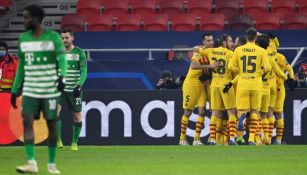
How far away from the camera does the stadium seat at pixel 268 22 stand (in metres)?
28.6

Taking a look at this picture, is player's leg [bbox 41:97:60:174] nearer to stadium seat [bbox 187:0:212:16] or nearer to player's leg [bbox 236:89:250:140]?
player's leg [bbox 236:89:250:140]

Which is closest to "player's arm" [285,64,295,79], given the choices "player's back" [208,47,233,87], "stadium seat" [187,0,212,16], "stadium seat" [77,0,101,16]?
"player's back" [208,47,233,87]

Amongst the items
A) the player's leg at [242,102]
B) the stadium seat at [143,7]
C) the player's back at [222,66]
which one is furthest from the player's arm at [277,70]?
the stadium seat at [143,7]

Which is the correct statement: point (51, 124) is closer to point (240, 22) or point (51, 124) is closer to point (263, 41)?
point (263, 41)

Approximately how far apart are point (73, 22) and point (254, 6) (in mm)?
5620

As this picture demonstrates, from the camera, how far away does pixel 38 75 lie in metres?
13.0

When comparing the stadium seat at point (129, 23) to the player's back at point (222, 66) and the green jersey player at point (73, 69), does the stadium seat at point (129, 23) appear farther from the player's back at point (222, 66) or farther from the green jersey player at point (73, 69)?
the green jersey player at point (73, 69)

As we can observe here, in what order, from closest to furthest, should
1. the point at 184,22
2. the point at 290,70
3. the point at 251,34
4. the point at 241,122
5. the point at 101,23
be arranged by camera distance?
the point at 251,34, the point at 241,122, the point at 290,70, the point at 184,22, the point at 101,23

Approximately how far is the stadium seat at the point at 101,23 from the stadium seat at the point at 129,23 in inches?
9.5

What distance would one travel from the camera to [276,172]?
44.1 ft

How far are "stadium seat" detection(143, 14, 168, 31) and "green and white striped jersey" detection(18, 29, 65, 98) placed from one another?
15.4 metres

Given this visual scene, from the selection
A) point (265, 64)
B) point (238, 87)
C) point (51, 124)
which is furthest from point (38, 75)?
point (238, 87)

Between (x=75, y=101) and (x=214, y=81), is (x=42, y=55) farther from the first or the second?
(x=214, y=81)

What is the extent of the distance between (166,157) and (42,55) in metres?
4.30
